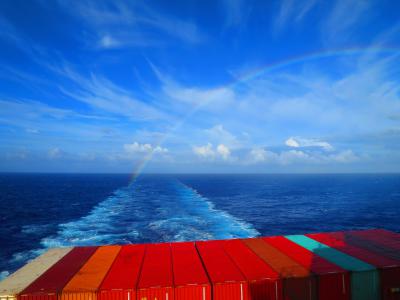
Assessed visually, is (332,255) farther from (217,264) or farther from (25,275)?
(25,275)

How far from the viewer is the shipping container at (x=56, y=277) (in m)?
14.0

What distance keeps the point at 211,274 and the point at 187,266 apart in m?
1.93

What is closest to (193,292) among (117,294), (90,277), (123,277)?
(117,294)

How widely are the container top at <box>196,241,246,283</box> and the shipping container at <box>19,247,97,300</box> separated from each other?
26.3 feet

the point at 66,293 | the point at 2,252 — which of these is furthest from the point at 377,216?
the point at 2,252

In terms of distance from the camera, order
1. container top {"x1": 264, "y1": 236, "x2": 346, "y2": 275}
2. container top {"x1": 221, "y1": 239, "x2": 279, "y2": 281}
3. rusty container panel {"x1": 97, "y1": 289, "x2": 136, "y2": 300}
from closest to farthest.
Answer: rusty container panel {"x1": 97, "y1": 289, "x2": 136, "y2": 300} < container top {"x1": 221, "y1": 239, "x2": 279, "y2": 281} < container top {"x1": 264, "y1": 236, "x2": 346, "y2": 275}

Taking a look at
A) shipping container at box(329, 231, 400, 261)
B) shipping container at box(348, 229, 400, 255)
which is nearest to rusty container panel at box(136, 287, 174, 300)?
shipping container at box(329, 231, 400, 261)

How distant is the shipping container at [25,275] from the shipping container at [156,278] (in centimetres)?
601

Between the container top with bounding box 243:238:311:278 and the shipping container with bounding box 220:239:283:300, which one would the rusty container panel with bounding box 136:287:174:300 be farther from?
the container top with bounding box 243:238:311:278

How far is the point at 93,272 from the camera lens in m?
16.8

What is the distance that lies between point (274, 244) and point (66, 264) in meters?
15.3

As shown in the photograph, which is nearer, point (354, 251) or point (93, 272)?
point (93, 272)

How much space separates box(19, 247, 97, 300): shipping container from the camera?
14000 mm

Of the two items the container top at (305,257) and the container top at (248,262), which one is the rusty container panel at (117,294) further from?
the container top at (305,257)
